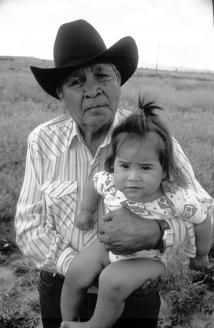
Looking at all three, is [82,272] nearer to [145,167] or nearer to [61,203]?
[61,203]

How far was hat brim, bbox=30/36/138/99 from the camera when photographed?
59.6 inches

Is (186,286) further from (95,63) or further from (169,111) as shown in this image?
(95,63)

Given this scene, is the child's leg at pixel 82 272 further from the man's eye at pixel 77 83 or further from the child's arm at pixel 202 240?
the man's eye at pixel 77 83

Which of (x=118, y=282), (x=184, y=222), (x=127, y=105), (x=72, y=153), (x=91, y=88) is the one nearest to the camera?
(x=118, y=282)

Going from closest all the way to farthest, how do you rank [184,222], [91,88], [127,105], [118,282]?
[118,282] → [184,222] → [91,88] → [127,105]

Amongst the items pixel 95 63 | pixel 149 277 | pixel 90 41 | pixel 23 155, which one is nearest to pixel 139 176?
pixel 149 277

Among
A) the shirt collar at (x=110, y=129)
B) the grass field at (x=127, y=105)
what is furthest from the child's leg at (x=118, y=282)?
the grass field at (x=127, y=105)

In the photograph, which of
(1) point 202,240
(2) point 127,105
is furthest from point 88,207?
(2) point 127,105

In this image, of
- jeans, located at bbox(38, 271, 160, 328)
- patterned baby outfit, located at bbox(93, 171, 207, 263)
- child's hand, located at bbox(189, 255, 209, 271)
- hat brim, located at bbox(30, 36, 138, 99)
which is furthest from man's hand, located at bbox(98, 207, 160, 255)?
hat brim, located at bbox(30, 36, 138, 99)

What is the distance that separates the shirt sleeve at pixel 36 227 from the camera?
5.05 feet

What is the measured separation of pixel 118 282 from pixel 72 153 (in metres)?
0.56

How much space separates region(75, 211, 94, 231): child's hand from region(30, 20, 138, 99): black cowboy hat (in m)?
0.55

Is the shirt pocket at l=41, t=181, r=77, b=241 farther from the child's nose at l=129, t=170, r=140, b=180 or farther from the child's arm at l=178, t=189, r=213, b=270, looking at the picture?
the child's arm at l=178, t=189, r=213, b=270

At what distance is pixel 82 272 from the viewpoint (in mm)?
1419
